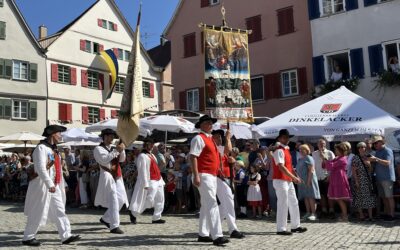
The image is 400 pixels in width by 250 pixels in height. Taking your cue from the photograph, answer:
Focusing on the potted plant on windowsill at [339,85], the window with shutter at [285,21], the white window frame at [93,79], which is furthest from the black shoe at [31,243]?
the white window frame at [93,79]

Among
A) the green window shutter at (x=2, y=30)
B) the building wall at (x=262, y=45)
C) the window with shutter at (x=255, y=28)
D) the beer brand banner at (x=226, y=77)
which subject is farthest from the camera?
the green window shutter at (x=2, y=30)

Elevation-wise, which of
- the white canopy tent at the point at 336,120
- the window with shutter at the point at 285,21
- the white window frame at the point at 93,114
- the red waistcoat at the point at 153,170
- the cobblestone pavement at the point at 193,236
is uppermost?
the window with shutter at the point at 285,21

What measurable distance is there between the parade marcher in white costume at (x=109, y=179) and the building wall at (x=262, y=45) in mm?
17042

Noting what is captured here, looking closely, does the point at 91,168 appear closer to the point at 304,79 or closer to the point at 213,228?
the point at 213,228

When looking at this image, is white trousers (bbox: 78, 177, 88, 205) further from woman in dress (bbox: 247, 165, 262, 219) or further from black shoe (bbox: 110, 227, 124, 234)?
black shoe (bbox: 110, 227, 124, 234)

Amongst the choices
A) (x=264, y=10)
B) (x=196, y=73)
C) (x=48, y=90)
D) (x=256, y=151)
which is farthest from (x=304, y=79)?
(x=48, y=90)

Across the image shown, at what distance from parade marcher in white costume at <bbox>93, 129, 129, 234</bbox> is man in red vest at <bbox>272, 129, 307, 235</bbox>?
9.57ft

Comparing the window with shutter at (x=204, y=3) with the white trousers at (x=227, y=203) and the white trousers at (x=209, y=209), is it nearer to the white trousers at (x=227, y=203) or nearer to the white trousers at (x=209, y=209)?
the white trousers at (x=227, y=203)

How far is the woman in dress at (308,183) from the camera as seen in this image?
454 inches

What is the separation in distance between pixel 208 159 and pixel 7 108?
30279 mm

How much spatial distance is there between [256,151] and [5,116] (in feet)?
87.3

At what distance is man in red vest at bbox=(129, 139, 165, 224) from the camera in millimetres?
11141

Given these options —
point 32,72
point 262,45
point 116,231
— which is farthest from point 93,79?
point 116,231

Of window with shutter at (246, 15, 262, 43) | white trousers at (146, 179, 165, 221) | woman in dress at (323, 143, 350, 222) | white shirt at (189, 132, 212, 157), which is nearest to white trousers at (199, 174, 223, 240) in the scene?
white shirt at (189, 132, 212, 157)
